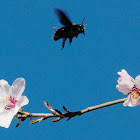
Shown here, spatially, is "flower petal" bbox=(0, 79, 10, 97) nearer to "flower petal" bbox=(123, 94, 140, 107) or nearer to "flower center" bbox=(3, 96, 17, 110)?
"flower center" bbox=(3, 96, 17, 110)

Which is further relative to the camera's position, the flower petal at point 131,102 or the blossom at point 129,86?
the blossom at point 129,86

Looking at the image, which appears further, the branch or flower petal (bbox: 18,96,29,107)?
flower petal (bbox: 18,96,29,107)

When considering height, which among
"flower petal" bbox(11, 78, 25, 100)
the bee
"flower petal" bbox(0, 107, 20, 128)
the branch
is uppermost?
the bee

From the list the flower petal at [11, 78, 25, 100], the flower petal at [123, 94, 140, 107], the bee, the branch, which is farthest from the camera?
the flower petal at [11, 78, 25, 100]

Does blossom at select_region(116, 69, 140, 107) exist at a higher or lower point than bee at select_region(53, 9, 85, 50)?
lower

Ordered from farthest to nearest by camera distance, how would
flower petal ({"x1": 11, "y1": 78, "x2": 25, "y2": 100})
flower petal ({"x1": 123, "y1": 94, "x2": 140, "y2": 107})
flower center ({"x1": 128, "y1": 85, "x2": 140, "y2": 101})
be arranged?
flower petal ({"x1": 11, "y1": 78, "x2": 25, "y2": 100}) → flower center ({"x1": 128, "y1": 85, "x2": 140, "y2": 101}) → flower petal ({"x1": 123, "y1": 94, "x2": 140, "y2": 107})

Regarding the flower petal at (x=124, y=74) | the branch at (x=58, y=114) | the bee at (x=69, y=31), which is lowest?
the branch at (x=58, y=114)

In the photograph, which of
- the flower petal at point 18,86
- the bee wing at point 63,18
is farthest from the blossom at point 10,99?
the bee wing at point 63,18

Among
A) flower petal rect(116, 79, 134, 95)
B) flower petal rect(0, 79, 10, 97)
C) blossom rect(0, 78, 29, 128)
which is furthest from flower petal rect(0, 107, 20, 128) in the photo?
flower petal rect(116, 79, 134, 95)

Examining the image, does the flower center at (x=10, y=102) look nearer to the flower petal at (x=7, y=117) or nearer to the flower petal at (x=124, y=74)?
the flower petal at (x=7, y=117)
